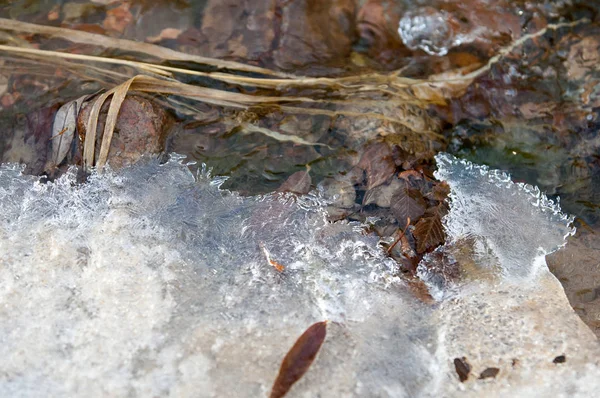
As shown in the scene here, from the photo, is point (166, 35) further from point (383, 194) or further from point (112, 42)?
point (383, 194)

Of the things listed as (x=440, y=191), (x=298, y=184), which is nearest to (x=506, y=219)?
(x=440, y=191)

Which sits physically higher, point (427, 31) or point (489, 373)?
point (427, 31)

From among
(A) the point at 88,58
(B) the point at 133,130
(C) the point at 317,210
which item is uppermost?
(A) the point at 88,58

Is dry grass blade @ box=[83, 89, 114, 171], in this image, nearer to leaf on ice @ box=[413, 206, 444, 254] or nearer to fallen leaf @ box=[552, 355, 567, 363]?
leaf on ice @ box=[413, 206, 444, 254]

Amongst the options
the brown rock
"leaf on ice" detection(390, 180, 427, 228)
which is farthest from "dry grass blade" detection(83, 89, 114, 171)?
"leaf on ice" detection(390, 180, 427, 228)

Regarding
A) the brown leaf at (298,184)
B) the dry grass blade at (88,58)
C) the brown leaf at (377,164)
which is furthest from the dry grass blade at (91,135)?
the brown leaf at (377,164)

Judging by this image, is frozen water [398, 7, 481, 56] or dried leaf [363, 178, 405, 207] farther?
frozen water [398, 7, 481, 56]

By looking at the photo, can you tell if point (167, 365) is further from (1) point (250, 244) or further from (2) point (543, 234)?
(2) point (543, 234)
